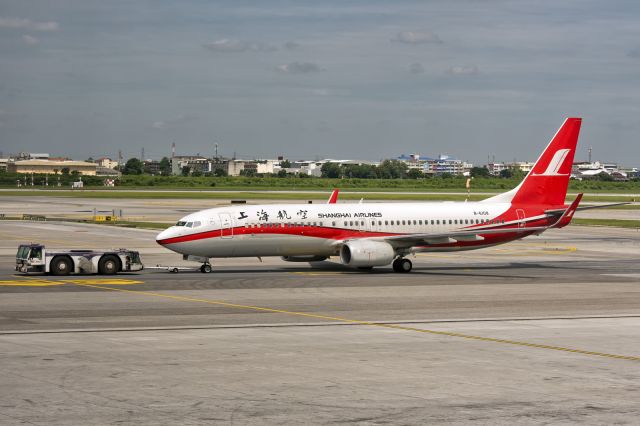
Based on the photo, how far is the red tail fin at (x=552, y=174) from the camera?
59031mm

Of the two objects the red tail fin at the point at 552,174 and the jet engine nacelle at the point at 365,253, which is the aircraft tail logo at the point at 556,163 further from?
the jet engine nacelle at the point at 365,253

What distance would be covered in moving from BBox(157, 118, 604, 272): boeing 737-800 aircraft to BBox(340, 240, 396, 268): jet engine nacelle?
2.1 inches

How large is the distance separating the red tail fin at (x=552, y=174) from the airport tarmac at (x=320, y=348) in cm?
649

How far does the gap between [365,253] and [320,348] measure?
2424 centimetres

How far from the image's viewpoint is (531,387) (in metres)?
23.4

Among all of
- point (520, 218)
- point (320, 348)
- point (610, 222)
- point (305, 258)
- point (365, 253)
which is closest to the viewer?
point (320, 348)

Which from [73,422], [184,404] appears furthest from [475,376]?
[73,422]

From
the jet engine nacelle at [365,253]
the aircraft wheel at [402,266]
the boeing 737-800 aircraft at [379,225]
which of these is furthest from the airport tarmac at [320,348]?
the boeing 737-800 aircraft at [379,225]

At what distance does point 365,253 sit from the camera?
53094 mm

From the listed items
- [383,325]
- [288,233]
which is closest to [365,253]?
[288,233]

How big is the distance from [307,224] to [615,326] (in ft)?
75.6

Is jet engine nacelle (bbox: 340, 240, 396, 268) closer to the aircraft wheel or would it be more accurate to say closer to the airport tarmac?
the airport tarmac

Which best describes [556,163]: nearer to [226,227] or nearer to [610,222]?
[226,227]

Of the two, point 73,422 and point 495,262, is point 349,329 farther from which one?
point 495,262
